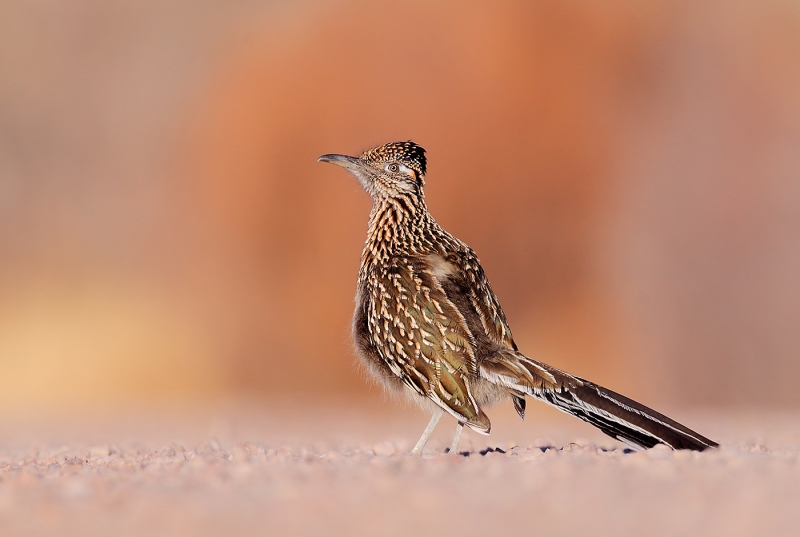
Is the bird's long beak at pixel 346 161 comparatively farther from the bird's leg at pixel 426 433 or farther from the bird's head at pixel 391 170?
the bird's leg at pixel 426 433

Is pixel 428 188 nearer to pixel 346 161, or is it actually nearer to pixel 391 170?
pixel 346 161

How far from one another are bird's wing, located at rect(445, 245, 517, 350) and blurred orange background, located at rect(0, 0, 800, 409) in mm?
19395

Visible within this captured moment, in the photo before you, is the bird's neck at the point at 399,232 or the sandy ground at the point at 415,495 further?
the bird's neck at the point at 399,232

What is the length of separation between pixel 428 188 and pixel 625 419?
71.4ft

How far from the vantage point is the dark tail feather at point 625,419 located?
5773 millimetres

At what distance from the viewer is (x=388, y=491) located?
157 inches

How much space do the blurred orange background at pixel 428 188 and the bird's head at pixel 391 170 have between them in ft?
60.5

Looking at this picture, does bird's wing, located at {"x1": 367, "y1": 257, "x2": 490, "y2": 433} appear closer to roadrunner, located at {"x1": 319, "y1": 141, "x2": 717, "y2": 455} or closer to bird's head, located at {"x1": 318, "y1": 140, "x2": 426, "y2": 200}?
roadrunner, located at {"x1": 319, "y1": 141, "x2": 717, "y2": 455}

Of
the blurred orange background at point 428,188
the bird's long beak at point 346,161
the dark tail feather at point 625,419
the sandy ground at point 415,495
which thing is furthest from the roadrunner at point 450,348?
the blurred orange background at point 428,188

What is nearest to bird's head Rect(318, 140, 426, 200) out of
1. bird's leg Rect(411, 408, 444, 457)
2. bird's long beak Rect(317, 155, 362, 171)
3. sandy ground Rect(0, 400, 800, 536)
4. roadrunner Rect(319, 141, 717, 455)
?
bird's long beak Rect(317, 155, 362, 171)

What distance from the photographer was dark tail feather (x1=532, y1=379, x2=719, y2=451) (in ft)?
18.9

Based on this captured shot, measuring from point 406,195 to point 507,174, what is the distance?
68.4 feet

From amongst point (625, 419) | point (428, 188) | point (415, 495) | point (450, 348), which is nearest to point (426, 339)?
point (450, 348)

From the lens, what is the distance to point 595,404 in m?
5.98
